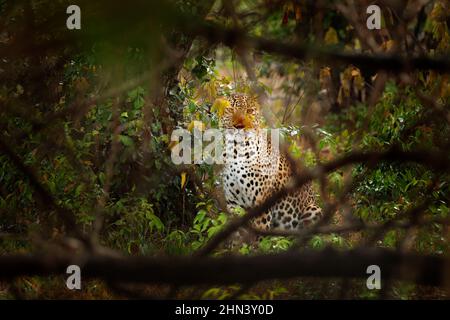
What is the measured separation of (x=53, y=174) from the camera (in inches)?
214

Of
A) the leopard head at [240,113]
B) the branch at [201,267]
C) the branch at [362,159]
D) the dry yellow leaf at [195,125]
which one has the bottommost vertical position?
the branch at [201,267]

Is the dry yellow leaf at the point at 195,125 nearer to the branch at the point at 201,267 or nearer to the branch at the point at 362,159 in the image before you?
the branch at the point at 362,159

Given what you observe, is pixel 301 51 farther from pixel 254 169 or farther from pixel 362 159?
pixel 254 169

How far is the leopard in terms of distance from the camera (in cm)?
666

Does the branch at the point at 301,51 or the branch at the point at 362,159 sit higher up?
the branch at the point at 301,51

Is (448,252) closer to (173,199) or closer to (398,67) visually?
(173,199)

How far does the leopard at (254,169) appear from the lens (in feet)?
21.9

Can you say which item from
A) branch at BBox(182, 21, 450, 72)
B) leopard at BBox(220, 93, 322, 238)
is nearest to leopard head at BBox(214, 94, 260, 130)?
leopard at BBox(220, 93, 322, 238)

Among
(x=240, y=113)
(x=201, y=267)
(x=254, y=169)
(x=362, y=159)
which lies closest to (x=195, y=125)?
(x=240, y=113)

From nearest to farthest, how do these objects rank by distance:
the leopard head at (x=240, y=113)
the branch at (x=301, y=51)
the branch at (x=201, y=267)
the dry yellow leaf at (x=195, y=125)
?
1. the branch at (x=201, y=267)
2. the branch at (x=301, y=51)
3. the dry yellow leaf at (x=195, y=125)
4. the leopard head at (x=240, y=113)

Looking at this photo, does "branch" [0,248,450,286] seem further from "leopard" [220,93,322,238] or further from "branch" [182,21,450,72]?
"leopard" [220,93,322,238]

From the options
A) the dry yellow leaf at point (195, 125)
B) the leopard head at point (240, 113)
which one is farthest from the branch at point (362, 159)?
the leopard head at point (240, 113)

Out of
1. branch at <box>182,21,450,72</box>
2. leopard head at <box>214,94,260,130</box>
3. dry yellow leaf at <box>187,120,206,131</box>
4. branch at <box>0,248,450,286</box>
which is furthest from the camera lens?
leopard head at <box>214,94,260,130</box>

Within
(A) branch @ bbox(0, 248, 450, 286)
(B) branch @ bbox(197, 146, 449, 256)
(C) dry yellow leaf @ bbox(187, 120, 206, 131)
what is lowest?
(A) branch @ bbox(0, 248, 450, 286)
